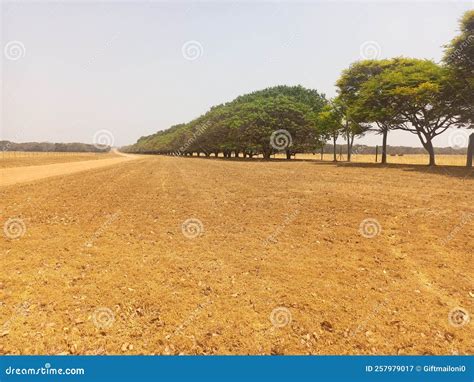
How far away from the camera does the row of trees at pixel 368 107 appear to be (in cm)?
2897

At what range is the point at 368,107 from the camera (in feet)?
124

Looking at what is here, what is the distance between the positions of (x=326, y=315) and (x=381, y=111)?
36212 millimetres

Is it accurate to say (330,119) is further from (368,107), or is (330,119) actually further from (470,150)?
(470,150)

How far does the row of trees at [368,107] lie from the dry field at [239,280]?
24.3 m

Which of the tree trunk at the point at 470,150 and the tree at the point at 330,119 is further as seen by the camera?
the tree at the point at 330,119

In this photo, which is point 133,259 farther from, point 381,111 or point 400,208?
point 381,111

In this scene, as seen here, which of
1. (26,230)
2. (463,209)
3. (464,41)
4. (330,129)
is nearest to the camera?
(26,230)

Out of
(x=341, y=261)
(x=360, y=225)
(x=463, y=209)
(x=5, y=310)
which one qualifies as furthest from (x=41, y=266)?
(x=463, y=209)

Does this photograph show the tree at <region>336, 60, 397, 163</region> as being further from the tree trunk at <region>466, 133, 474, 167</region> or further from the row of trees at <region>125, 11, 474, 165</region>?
the tree trunk at <region>466, 133, 474, 167</region>

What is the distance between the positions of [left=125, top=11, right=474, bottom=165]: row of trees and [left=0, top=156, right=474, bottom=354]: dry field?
24.3 metres

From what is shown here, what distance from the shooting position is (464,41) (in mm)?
25594

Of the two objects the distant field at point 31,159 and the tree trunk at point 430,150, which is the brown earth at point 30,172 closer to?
the distant field at point 31,159

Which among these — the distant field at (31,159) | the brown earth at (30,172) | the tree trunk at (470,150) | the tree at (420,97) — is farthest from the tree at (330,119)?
the distant field at (31,159)

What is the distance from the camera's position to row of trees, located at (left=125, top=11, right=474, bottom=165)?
1141 inches
